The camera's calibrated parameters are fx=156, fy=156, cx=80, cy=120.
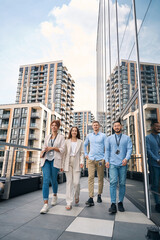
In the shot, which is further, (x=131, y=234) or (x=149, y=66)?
(x=149, y=66)

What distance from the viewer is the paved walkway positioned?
1759 mm

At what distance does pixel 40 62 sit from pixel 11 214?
206ft

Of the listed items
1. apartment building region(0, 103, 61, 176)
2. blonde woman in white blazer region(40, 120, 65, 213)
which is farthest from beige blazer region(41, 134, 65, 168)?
apartment building region(0, 103, 61, 176)

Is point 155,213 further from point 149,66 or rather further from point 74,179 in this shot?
point 149,66

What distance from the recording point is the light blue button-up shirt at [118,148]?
301 cm

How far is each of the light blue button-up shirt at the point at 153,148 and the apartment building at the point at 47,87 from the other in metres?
49.6

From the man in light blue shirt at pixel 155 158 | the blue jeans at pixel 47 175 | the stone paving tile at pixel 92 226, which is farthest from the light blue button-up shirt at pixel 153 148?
the blue jeans at pixel 47 175

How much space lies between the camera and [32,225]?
80.7 inches

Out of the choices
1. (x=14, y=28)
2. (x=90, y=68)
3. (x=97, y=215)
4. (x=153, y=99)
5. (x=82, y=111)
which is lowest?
(x=97, y=215)

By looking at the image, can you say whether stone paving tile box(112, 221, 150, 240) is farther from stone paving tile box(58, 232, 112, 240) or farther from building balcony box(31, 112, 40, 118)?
building balcony box(31, 112, 40, 118)

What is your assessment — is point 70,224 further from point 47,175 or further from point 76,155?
point 76,155

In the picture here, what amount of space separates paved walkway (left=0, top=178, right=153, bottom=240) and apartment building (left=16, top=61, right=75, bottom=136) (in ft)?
162

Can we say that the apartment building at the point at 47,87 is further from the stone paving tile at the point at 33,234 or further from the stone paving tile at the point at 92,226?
the stone paving tile at the point at 33,234

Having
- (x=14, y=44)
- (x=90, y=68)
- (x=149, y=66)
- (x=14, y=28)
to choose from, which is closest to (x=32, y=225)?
(x=149, y=66)
